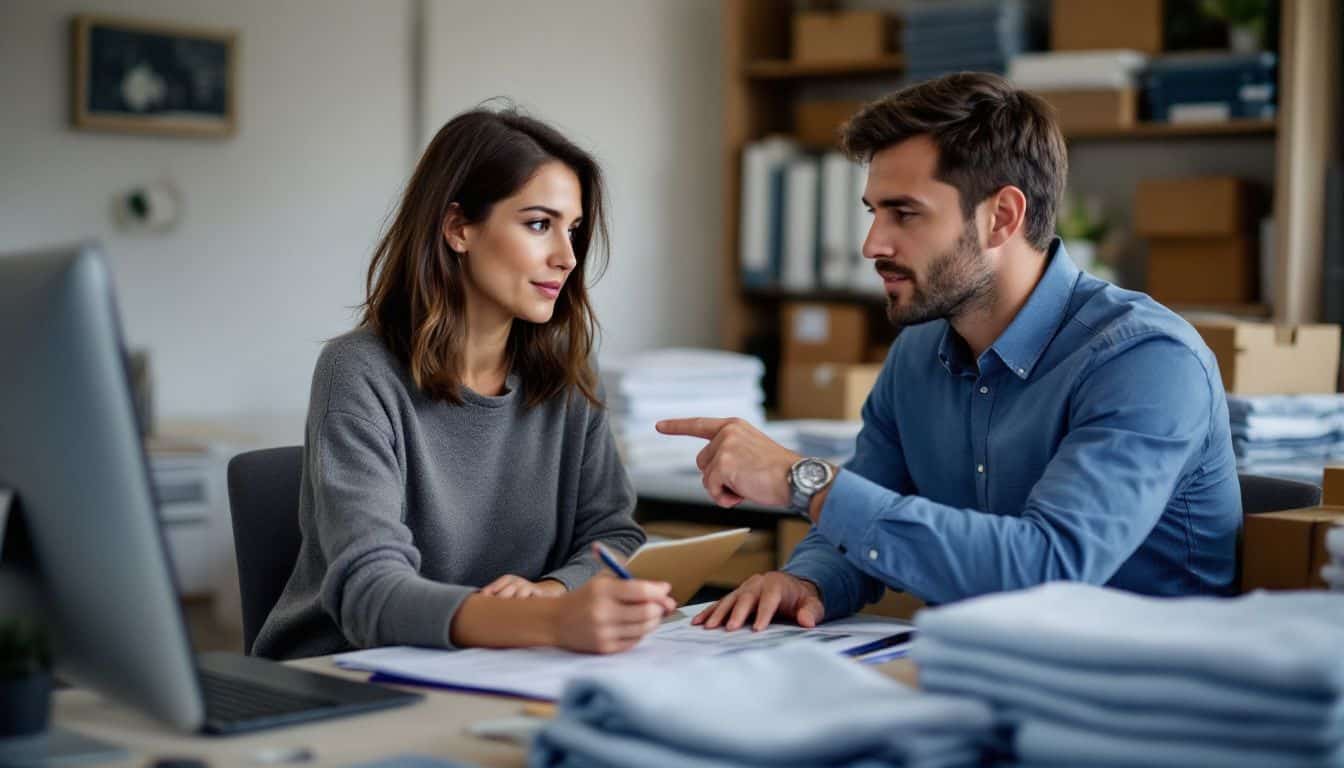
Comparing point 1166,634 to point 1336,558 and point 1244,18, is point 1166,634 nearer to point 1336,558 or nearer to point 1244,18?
point 1336,558

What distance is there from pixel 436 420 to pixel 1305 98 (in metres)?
2.70

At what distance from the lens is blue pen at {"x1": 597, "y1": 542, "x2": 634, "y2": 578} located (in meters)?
1.33

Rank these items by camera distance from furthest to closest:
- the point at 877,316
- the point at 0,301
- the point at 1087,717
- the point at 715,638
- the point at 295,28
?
the point at 877,316
the point at 295,28
the point at 715,638
the point at 0,301
the point at 1087,717

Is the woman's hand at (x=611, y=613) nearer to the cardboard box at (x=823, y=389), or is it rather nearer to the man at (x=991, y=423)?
the man at (x=991, y=423)

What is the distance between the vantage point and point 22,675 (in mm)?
1062

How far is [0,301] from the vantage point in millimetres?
1045

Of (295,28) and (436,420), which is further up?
(295,28)

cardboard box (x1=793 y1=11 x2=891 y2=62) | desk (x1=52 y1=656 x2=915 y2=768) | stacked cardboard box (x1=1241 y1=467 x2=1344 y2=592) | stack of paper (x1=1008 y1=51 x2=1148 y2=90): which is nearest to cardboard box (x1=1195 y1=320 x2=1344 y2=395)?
stacked cardboard box (x1=1241 y1=467 x2=1344 y2=592)

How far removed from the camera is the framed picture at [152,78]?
357 centimetres

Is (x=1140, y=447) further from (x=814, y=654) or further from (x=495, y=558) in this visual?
(x=495, y=558)

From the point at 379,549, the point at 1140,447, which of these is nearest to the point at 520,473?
the point at 379,549

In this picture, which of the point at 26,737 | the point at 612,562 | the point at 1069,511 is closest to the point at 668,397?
the point at 1069,511

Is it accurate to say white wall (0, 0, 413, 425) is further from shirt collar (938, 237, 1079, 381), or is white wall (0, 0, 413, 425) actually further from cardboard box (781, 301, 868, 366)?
shirt collar (938, 237, 1079, 381)

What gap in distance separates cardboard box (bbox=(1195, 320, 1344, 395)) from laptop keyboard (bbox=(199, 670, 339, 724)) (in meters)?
1.58
